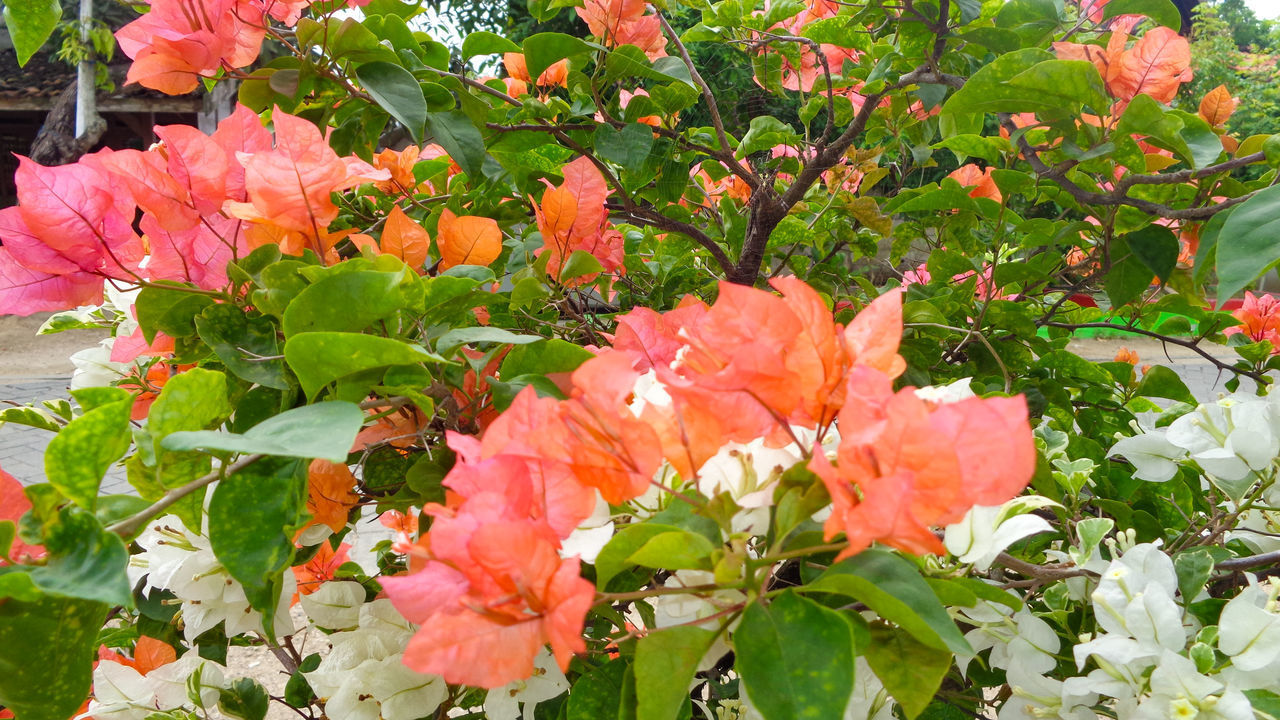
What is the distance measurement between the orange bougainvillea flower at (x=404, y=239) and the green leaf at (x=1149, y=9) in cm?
52

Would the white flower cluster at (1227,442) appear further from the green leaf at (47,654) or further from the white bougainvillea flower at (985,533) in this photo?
the green leaf at (47,654)

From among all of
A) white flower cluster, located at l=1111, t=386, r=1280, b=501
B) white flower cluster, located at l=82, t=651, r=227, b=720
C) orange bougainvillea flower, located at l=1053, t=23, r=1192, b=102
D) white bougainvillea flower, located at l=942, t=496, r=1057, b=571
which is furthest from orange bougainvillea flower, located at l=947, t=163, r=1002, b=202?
white flower cluster, located at l=82, t=651, r=227, b=720

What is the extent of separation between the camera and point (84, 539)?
26cm

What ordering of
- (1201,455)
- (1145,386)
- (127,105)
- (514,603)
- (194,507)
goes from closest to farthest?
A: (514,603)
(194,507)
(1201,455)
(1145,386)
(127,105)

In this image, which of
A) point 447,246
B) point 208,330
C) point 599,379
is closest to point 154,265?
point 208,330

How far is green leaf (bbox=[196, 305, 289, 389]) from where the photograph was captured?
386 millimetres

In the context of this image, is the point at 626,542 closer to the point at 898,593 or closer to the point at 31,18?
the point at 898,593

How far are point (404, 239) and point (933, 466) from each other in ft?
1.10

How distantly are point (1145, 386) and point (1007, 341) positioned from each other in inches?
6.1

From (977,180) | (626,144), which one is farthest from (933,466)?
(977,180)

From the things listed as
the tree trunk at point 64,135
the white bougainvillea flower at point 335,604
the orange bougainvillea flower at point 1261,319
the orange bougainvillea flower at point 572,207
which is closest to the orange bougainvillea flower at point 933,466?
the orange bougainvillea flower at point 572,207

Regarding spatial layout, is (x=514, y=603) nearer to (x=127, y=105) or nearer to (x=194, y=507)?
(x=194, y=507)

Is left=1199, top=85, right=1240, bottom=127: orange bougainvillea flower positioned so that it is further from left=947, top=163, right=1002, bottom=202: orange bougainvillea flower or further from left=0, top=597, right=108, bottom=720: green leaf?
left=0, top=597, right=108, bottom=720: green leaf

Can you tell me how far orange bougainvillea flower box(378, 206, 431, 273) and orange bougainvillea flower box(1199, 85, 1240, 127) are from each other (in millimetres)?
634
